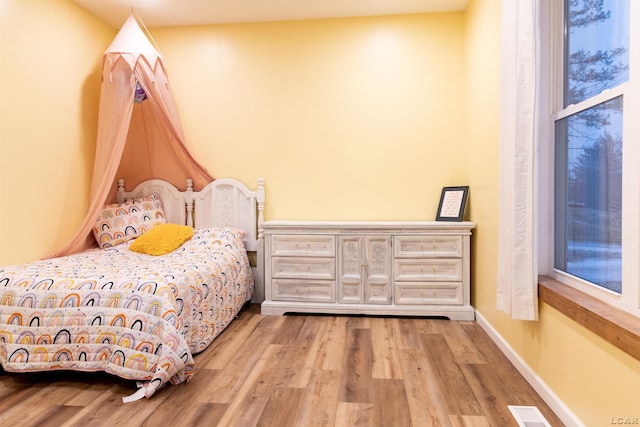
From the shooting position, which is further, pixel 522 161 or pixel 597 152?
pixel 522 161

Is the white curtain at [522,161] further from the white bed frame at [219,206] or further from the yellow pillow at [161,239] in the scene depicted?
the yellow pillow at [161,239]

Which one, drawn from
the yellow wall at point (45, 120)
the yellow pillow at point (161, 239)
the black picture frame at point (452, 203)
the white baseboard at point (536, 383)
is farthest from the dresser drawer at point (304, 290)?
the yellow wall at point (45, 120)

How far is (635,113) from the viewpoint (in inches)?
53.1

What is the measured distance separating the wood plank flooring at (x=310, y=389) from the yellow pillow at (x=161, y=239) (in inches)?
33.0

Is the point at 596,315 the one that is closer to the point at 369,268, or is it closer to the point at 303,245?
the point at 369,268

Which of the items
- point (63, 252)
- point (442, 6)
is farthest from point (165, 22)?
point (442, 6)

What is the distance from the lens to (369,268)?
10.2ft

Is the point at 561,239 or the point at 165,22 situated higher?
the point at 165,22

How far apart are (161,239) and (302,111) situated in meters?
1.66

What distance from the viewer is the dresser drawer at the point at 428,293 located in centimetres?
304

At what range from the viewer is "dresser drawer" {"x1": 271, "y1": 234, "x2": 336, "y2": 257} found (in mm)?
3131

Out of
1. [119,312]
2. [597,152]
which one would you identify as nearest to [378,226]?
[597,152]

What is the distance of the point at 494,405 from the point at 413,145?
87.1 inches

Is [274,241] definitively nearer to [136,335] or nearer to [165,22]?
[136,335]
